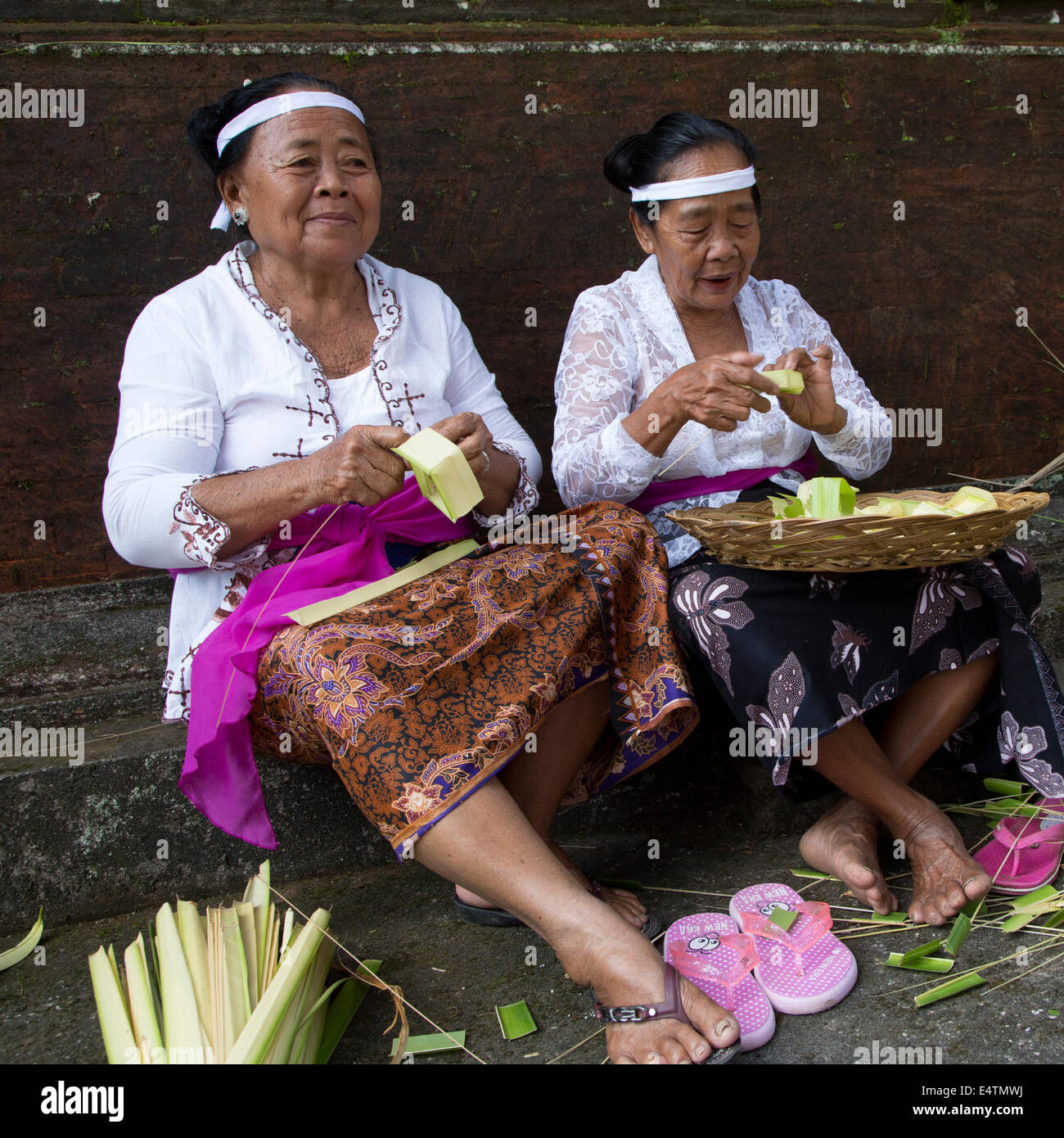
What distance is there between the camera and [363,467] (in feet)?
6.95

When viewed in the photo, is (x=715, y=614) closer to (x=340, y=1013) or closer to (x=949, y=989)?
(x=949, y=989)

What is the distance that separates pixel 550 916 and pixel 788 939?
20.0 inches

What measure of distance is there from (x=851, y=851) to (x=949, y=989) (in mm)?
372

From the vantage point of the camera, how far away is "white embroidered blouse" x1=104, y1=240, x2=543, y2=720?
2236 mm

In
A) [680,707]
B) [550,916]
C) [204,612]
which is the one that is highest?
[204,612]

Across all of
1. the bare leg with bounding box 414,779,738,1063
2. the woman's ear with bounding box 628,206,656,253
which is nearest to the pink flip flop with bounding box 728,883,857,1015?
the bare leg with bounding box 414,779,738,1063

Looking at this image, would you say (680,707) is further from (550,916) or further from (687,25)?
(687,25)

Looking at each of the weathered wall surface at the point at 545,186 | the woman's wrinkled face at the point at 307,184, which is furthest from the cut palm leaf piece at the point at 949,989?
the weathered wall surface at the point at 545,186

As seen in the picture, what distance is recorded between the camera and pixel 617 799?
2.69 m

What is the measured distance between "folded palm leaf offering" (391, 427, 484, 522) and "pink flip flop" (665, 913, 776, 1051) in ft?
3.03

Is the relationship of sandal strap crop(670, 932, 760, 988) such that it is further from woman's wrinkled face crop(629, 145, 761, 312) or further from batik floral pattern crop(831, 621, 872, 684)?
woman's wrinkled face crop(629, 145, 761, 312)

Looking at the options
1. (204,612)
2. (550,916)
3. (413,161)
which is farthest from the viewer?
(413,161)

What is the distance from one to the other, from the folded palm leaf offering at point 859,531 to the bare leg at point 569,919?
675 millimetres

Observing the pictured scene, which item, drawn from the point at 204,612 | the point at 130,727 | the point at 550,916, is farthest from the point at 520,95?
the point at 550,916
